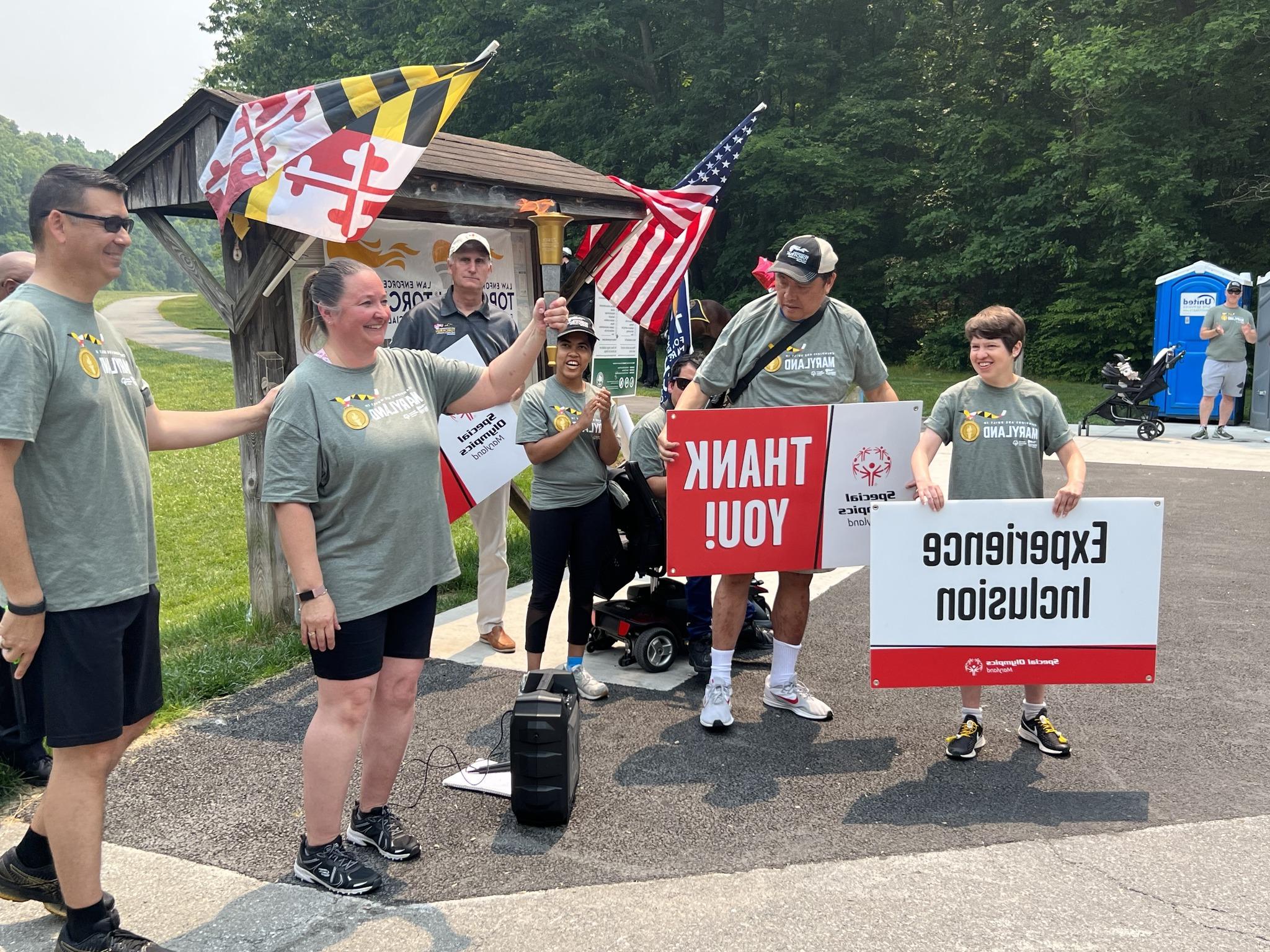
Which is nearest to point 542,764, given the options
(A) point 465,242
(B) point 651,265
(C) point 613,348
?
(A) point 465,242

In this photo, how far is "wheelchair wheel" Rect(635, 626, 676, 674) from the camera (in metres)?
5.54

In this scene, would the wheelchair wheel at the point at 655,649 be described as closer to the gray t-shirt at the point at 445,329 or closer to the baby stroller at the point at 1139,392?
the gray t-shirt at the point at 445,329

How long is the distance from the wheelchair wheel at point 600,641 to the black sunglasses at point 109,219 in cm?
361

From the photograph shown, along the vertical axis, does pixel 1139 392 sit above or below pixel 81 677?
below

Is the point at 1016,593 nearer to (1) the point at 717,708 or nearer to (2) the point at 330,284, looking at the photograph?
(1) the point at 717,708

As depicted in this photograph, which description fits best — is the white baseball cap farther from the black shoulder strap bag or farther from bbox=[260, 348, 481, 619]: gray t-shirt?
bbox=[260, 348, 481, 619]: gray t-shirt

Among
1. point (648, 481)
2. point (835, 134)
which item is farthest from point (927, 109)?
point (648, 481)

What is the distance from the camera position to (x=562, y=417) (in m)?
4.89

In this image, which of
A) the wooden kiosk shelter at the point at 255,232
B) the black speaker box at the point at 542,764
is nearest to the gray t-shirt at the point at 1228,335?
the wooden kiosk shelter at the point at 255,232

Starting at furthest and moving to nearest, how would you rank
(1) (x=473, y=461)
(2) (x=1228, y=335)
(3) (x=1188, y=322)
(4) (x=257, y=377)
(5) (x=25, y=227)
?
(5) (x=25, y=227), (3) (x=1188, y=322), (2) (x=1228, y=335), (1) (x=473, y=461), (4) (x=257, y=377)

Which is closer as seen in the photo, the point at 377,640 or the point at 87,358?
the point at 87,358

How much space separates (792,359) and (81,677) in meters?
3.13

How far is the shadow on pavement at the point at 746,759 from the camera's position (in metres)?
4.19

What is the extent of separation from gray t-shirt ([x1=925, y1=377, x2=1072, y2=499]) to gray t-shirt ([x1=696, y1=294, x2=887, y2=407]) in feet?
1.78
